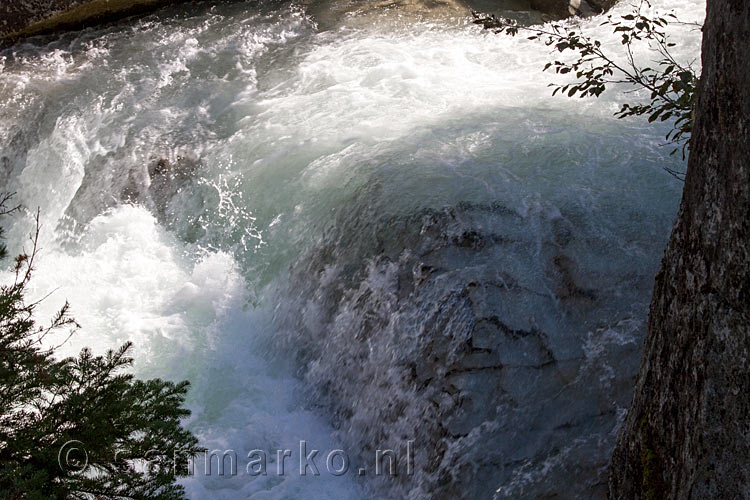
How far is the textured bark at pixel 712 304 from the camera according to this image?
2.44 metres

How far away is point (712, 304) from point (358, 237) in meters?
2.82

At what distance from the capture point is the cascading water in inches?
159

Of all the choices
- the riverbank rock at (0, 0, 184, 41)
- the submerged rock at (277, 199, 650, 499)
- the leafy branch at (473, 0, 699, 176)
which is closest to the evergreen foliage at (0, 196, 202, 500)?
the submerged rock at (277, 199, 650, 499)

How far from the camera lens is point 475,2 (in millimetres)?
8945

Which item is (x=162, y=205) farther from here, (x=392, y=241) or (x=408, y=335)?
(x=408, y=335)

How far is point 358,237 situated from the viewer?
5066mm

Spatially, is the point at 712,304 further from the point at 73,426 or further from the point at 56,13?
the point at 56,13

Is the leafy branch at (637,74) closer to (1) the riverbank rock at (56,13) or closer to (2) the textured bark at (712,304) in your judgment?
(2) the textured bark at (712,304)

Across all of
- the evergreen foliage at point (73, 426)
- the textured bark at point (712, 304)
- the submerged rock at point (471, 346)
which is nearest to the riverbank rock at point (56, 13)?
the submerged rock at point (471, 346)

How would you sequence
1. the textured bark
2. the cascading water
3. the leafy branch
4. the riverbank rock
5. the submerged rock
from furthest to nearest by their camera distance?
the riverbank rock, the cascading water, the submerged rock, the leafy branch, the textured bark

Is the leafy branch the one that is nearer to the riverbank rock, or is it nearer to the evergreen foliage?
the evergreen foliage

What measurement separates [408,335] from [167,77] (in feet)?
14.8

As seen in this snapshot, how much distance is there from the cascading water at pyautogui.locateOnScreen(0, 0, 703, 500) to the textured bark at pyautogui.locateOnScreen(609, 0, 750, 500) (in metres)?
0.90

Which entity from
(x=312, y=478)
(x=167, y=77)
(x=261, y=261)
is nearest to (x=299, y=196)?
(x=261, y=261)
